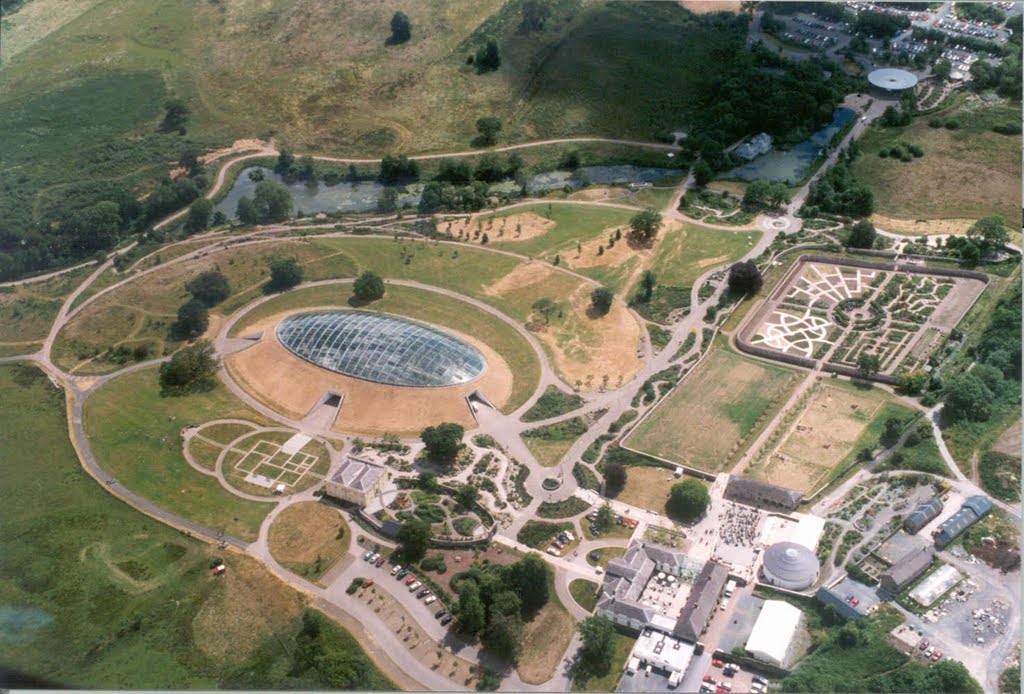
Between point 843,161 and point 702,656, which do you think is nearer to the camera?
point 702,656

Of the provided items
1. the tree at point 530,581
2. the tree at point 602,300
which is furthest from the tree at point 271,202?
the tree at point 530,581

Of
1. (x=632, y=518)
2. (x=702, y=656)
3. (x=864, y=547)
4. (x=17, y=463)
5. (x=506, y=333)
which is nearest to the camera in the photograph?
(x=702, y=656)

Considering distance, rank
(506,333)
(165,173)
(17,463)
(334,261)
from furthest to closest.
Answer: (165,173) < (334,261) < (506,333) < (17,463)

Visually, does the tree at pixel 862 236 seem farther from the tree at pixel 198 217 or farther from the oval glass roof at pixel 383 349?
the tree at pixel 198 217

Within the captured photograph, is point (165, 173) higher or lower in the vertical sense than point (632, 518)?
higher

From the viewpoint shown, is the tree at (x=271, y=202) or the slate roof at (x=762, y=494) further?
the tree at (x=271, y=202)

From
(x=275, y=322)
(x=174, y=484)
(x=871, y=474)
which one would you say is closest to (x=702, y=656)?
(x=871, y=474)

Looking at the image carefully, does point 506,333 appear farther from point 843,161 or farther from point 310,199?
point 843,161

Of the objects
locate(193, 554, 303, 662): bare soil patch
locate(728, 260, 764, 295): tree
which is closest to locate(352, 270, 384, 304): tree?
locate(193, 554, 303, 662): bare soil patch
